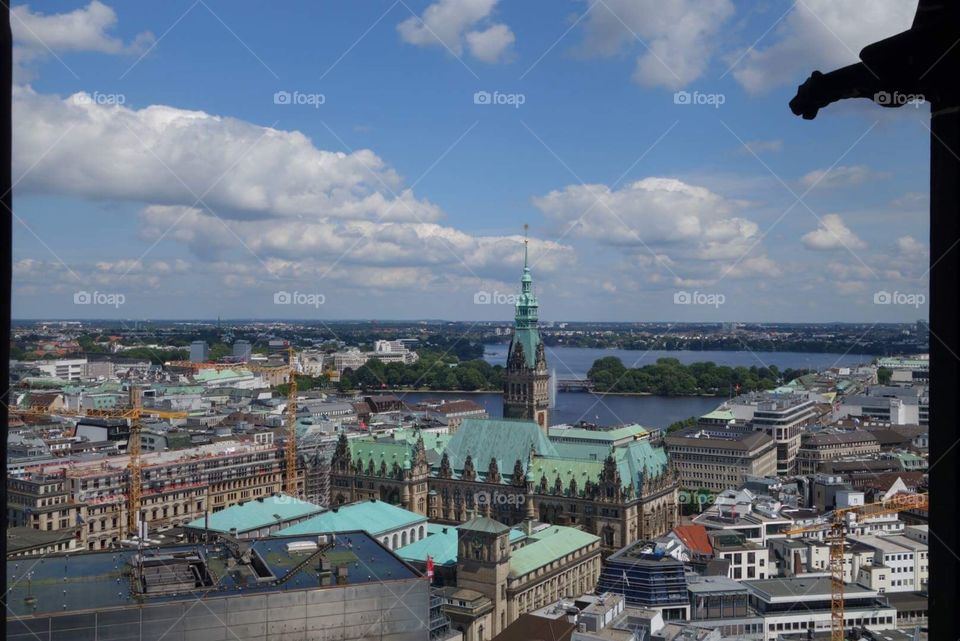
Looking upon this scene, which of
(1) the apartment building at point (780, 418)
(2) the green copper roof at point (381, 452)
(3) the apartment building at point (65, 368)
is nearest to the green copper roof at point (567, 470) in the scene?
(2) the green copper roof at point (381, 452)

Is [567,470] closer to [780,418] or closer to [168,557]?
[168,557]

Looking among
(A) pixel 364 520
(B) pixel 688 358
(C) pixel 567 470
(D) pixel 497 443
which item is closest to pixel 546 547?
(A) pixel 364 520

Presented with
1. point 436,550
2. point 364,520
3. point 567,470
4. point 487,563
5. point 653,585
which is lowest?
point 653,585

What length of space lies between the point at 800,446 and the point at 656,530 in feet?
73.2

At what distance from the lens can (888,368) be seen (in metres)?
74.4

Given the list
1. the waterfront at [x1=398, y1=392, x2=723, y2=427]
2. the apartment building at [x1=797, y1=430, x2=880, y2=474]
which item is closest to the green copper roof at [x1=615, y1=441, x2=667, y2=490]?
the apartment building at [x1=797, y1=430, x2=880, y2=474]

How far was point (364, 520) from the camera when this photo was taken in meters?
24.8

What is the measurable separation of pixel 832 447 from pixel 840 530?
25.4 meters

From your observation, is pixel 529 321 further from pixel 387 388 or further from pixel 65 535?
pixel 387 388

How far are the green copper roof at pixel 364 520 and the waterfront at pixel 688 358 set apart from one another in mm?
65494

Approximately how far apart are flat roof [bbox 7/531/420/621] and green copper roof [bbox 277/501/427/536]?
6.52 meters

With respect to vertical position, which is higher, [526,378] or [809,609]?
[526,378]

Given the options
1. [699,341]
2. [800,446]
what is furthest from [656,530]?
[699,341]

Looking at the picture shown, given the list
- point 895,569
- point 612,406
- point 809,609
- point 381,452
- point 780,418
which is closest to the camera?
point 809,609
